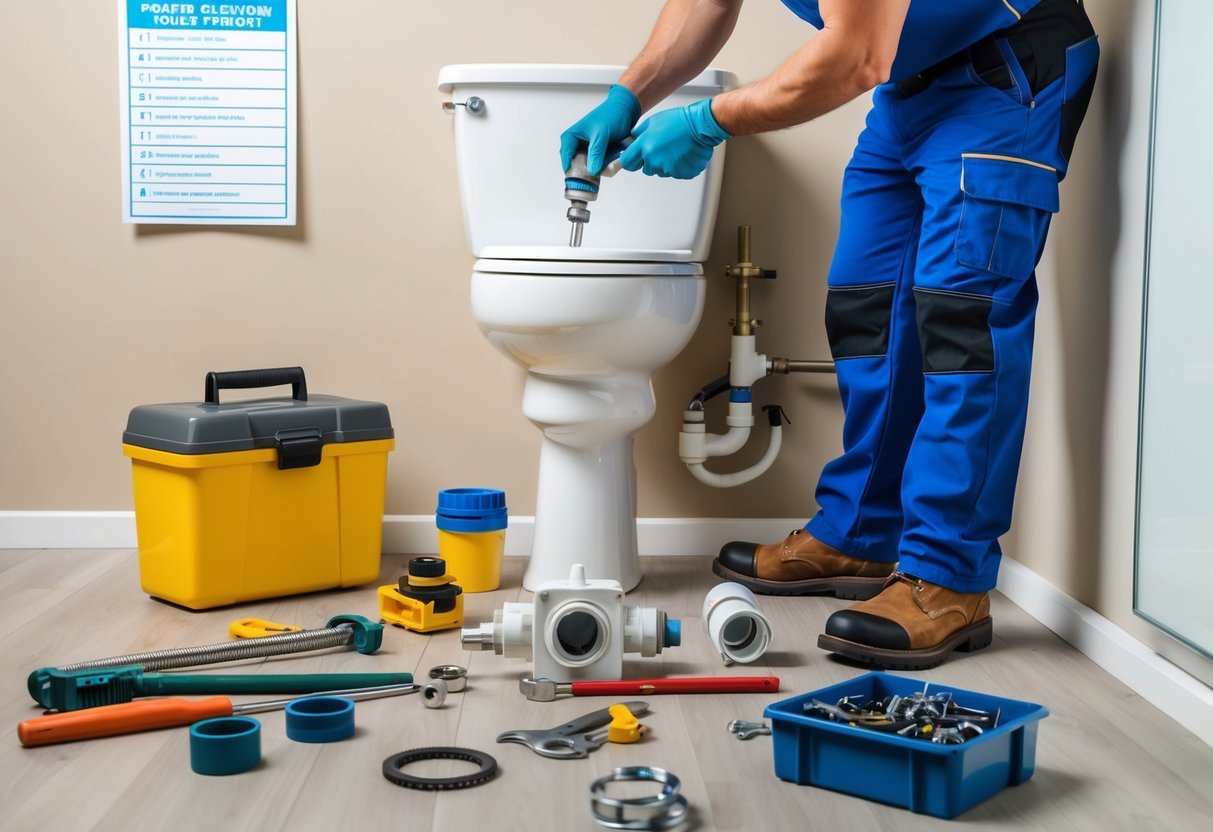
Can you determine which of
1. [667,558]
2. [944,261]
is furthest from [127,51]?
[944,261]

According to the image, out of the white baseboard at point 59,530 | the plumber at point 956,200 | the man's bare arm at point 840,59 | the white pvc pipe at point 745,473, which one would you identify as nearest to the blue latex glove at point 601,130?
the plumber at point 956,200

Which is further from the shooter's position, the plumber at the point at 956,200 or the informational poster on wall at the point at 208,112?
the informational poster on wall at the point at 208,112

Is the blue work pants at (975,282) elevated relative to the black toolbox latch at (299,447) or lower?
elevated

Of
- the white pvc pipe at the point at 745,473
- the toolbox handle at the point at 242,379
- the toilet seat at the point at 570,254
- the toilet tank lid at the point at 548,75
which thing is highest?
the toilet tank lid at the point at 548,75

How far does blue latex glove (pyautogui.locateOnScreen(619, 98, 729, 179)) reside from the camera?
60.2 inches

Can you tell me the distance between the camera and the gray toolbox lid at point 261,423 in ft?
5.68

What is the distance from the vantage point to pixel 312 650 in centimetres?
154

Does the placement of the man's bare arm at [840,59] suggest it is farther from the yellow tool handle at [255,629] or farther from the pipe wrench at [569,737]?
the yellow tool handle at [255,629]

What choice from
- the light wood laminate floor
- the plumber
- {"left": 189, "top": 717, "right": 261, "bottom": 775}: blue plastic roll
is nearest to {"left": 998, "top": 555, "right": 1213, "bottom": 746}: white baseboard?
the light wood laminate floor

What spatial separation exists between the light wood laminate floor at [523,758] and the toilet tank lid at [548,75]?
0.91 metres

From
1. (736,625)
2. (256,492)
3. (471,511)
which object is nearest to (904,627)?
(736,625)

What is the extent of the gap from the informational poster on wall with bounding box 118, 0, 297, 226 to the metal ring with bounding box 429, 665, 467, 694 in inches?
41.3

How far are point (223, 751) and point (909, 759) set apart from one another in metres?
0.64

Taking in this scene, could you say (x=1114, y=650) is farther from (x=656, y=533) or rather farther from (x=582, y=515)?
(x=656, y=533)
